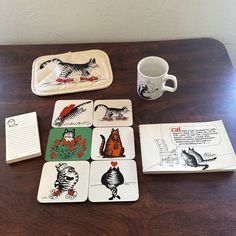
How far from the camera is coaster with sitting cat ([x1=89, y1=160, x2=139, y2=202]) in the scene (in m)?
0.50

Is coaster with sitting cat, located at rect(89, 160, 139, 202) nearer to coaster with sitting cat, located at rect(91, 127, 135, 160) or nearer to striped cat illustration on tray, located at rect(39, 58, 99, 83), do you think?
coaster with sitting cat, located at rect(91, 127, 135, 160)

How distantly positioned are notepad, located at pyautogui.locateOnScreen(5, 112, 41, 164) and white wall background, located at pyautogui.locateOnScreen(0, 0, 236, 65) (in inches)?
12.7

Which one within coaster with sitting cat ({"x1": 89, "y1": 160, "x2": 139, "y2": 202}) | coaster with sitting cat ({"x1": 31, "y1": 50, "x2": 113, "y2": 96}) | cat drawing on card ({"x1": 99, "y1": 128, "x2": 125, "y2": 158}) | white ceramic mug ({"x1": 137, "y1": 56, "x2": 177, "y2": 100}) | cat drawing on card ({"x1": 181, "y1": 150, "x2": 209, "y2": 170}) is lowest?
coaster with sitting cat ({"x1": 89, "y1": 160, "x2": 139, "y2": 202})

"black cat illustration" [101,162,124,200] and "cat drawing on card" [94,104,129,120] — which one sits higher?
"cat drawing on card" [94,104,129,120]

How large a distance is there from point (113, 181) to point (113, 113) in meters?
0.18

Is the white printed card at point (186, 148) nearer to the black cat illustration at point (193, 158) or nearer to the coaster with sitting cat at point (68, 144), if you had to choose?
the black cat illustration at point (193, 158)

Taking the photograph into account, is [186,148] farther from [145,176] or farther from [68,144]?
[68,144]

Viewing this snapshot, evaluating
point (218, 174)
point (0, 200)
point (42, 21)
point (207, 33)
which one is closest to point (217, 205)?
point (218, 174)

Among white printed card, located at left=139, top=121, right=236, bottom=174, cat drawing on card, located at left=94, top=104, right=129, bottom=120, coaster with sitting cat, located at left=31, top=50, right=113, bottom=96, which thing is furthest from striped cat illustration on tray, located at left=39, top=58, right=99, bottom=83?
white printed card, located at left=139, top=121, right=236, bottom=174

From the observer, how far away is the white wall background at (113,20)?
29.6 inches

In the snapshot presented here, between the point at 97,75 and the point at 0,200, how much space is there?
392 mm

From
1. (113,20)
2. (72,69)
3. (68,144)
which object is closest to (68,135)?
(68,144)

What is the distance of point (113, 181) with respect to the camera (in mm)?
525

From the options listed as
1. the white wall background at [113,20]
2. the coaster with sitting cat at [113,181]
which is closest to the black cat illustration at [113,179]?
the coaster with sitting cat at [113,181]
